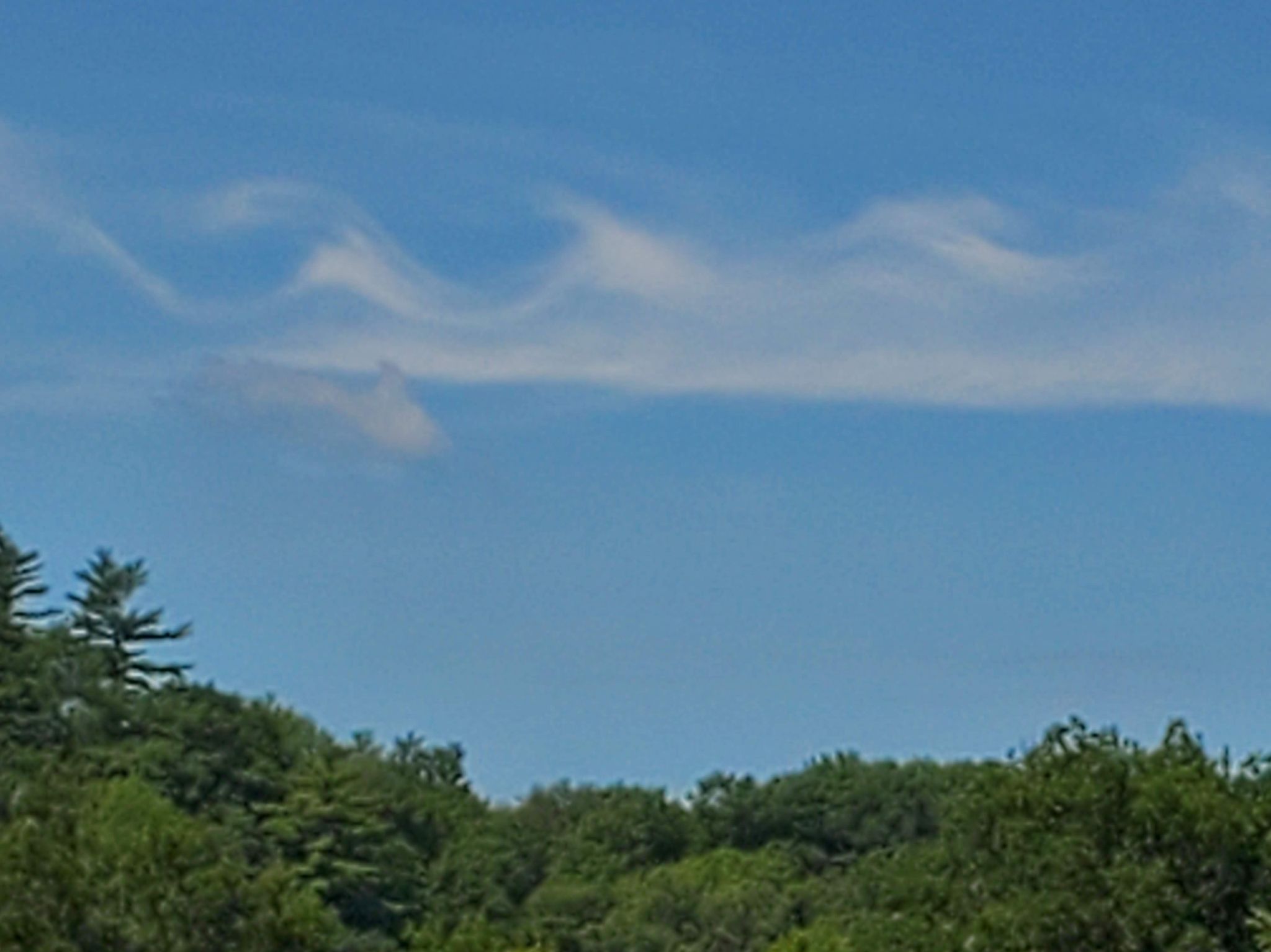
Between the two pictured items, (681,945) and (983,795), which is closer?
(983,795)

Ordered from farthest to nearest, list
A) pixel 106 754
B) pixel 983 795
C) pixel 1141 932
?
pixel 106 754
pixel 983 795
pixel 1141 932

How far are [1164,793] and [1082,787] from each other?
1.71m

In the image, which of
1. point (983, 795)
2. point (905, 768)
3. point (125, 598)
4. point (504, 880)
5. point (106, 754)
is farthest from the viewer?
point (905, 768)

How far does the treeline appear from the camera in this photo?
1724 inches

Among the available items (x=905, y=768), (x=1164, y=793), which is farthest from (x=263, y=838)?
(x=1164, y=793)

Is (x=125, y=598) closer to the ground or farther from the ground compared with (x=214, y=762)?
farther from the ground

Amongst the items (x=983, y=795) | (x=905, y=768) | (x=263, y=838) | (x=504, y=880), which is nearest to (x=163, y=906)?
(x=983, y=795)

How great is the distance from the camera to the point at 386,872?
3310 inches

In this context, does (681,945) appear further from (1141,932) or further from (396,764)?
(1141,932)

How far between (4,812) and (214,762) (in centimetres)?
2192

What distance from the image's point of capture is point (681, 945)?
3428 inches

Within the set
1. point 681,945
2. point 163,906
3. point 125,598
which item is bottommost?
point 163,906

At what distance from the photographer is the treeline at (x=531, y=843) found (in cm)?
4378

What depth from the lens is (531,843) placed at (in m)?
102
